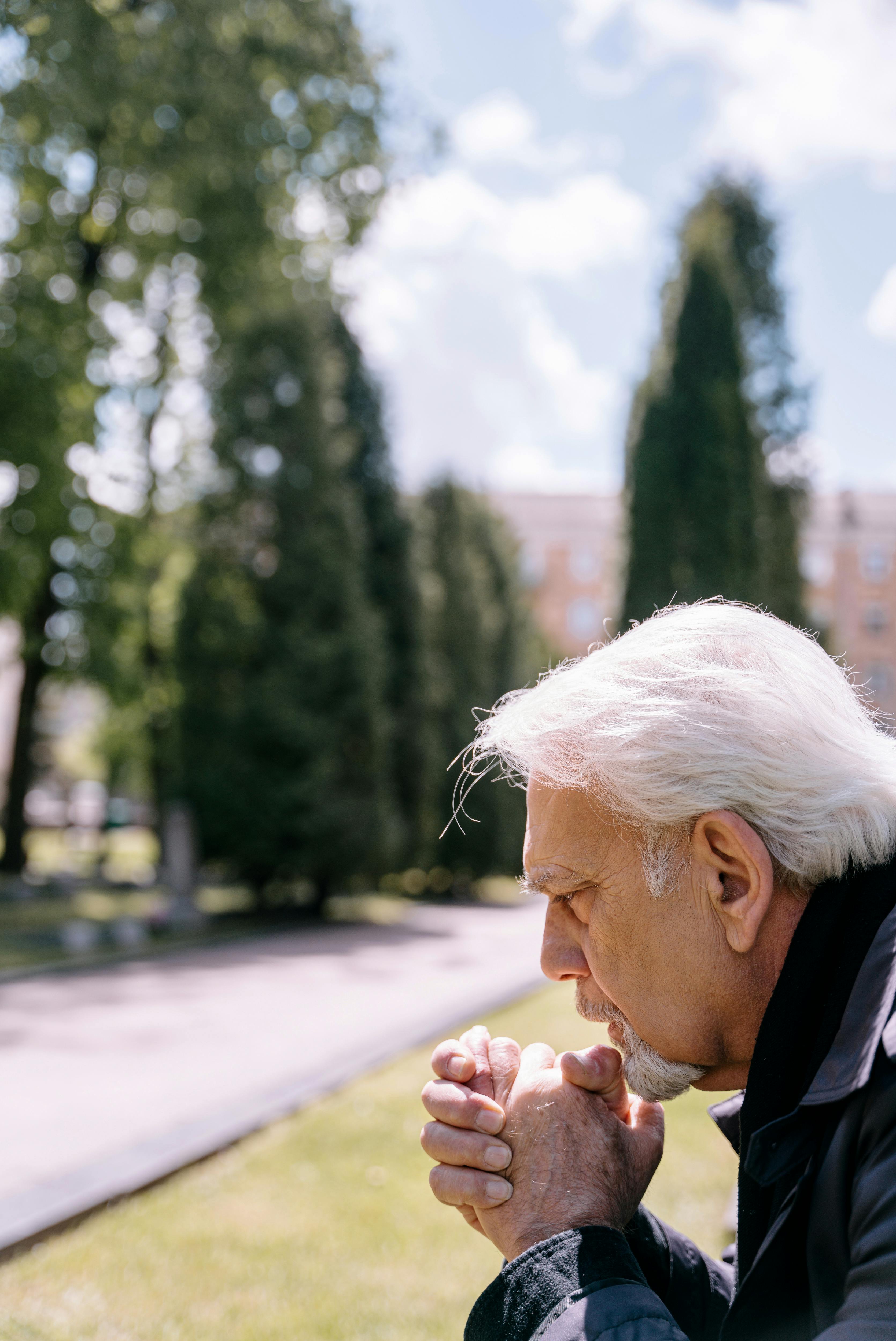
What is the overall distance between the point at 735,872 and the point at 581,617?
57800mm

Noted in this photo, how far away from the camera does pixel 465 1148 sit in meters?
1.49

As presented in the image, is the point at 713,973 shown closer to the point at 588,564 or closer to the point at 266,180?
the point at 266,180

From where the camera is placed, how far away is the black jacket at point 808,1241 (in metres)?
1.08

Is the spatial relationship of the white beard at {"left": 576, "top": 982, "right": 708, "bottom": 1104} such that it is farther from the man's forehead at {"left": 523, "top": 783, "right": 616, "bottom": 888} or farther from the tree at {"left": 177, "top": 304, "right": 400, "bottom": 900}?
the tree at {"left": 177, "top": 304, "right": 400, "bottom": 900}

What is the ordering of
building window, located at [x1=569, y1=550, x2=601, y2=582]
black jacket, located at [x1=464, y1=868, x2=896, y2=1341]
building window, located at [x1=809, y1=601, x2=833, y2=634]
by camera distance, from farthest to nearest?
building window, located at [x1=569, y1=550, x2=601, y2=582] → building window, located at [x1=809, y1=601, x2=833, y2=634] → black jacket, located at [x1=464, y1=868, x2=896, y2=1341]

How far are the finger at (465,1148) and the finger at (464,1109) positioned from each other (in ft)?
0.03

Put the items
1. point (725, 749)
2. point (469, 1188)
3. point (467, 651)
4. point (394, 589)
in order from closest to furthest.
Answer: point (725, 749)
point (469, 1188)
point (394, 589)
point (467, 651)

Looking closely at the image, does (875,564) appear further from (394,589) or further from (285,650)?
(285,650)

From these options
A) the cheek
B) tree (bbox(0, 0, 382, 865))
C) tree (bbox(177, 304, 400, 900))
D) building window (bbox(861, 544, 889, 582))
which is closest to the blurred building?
building window (bbox(861, 544, 889, 582))

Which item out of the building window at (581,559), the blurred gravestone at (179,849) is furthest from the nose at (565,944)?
the building window at (581,559)

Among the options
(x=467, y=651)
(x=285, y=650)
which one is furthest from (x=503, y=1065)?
(x=467, y=651)

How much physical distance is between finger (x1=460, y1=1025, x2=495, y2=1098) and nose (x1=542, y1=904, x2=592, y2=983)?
0.13m

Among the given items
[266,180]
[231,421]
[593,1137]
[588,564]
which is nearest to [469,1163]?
[593,1137]

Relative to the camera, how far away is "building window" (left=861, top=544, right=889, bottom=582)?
40062mm
